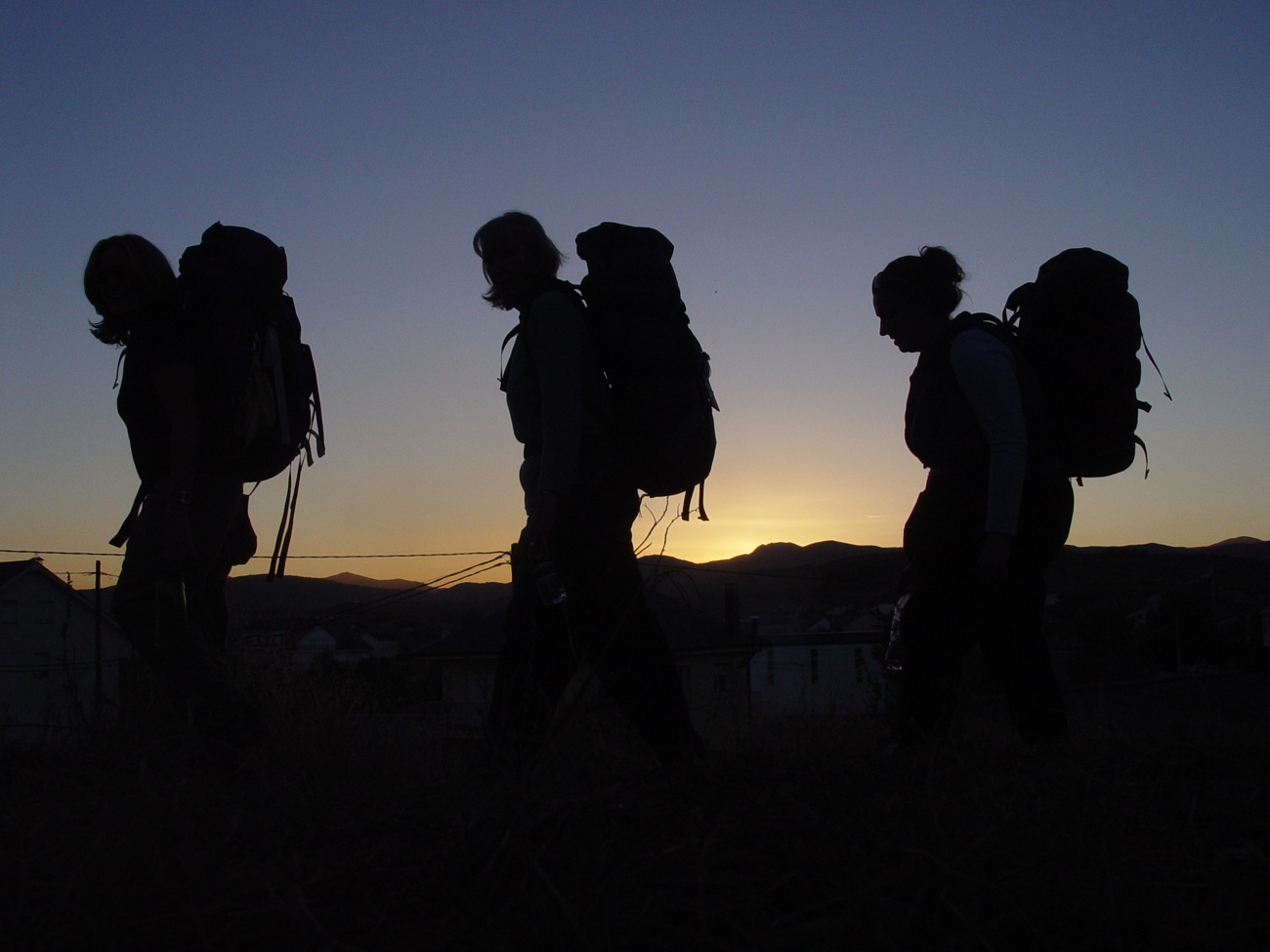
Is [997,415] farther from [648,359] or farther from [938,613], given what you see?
[648,359]

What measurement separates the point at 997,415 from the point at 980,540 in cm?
37

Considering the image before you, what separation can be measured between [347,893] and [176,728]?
159 centimetres

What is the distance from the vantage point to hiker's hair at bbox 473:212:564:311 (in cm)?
333

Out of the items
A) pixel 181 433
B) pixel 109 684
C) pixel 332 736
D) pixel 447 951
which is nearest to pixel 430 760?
pixel 332 736

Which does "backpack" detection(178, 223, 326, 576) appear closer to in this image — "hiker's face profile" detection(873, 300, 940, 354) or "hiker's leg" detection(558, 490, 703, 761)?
"hiker's leg" detection(558, 490, 703, 761)

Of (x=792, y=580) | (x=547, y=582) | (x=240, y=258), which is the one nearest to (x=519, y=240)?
(x=240, y=258)

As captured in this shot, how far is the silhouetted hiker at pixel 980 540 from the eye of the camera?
2.89 m

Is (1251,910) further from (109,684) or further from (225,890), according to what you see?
(109,684)

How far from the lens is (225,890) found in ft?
4.77

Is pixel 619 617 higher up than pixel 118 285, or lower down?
lower down

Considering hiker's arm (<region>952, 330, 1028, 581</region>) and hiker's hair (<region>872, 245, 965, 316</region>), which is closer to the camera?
hiker's arm (<region>952, 330, 1028, 581</region>)

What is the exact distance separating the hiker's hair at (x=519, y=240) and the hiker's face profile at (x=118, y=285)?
3.38 feet

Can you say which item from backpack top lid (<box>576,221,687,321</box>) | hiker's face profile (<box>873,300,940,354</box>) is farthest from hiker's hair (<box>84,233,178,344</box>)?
hiker's face profile (<box>873,300,940,354</box>)

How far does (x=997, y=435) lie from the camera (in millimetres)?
2891
